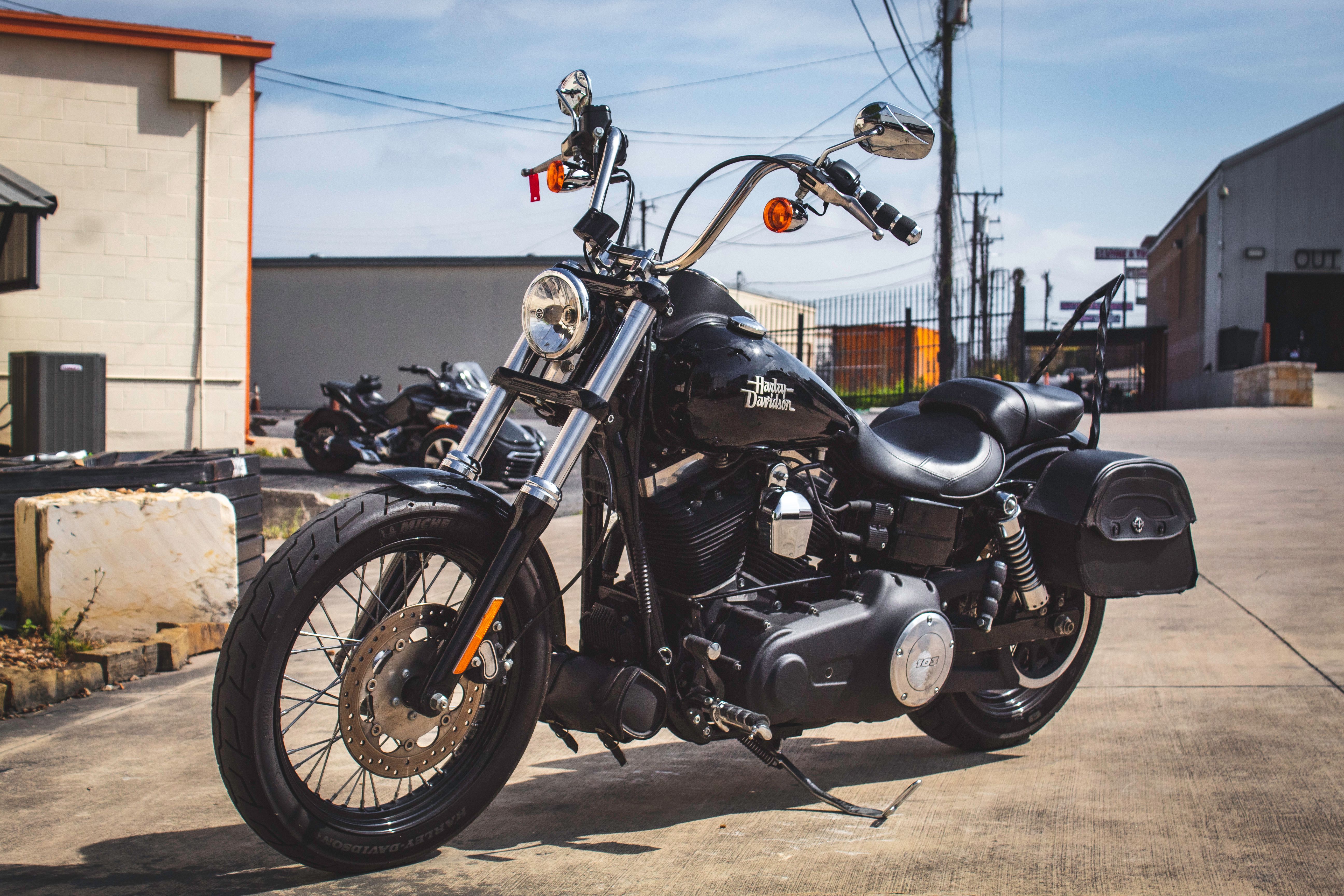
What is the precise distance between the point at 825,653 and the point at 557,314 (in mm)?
1079

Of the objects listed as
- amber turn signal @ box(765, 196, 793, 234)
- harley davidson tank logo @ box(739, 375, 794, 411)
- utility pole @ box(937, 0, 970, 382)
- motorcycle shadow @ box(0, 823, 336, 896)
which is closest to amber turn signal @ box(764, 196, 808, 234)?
amber turn signal @ box(765, 196, 793, 234)

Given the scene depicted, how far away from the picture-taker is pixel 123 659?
4426mm

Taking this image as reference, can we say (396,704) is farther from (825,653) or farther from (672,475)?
(825,653)

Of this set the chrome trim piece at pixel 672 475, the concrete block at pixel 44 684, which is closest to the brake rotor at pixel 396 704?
the chrome trim piece at pixel 672 475

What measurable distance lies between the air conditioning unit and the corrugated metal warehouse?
2485 cm

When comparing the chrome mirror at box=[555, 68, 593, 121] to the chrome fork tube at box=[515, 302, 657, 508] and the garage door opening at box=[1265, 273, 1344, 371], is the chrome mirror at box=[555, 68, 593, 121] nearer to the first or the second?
the chrome fork tube at box=[515, 302, 657, 508]

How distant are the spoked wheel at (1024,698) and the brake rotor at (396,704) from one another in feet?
5.08

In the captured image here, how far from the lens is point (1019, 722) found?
3.57 metres

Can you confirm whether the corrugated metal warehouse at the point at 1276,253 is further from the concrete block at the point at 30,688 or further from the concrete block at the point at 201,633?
the concrete block at the point at 30,688

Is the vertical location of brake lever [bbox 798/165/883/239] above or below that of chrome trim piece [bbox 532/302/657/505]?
above

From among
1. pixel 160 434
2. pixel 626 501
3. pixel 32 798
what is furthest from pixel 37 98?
pixel 626 501

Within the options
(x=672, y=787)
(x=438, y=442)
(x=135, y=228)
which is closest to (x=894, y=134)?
(x=672, y=787)

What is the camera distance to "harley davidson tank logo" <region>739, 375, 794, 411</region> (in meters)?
2.75

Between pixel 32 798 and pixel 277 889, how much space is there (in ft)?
3.67
